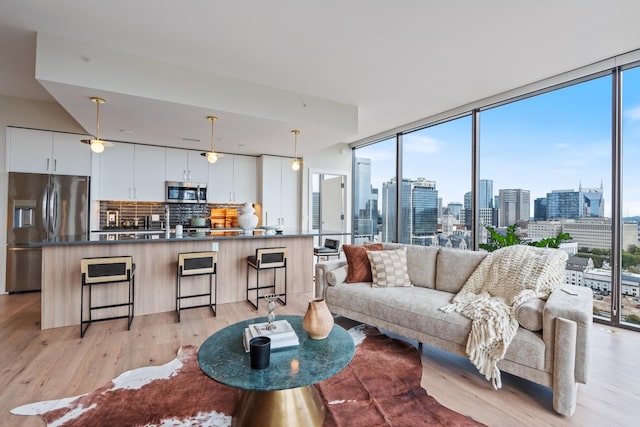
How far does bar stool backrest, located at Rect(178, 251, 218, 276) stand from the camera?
352 centimetres

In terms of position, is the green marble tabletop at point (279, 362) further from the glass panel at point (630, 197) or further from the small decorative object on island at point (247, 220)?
the glass panel at point (630, 197)

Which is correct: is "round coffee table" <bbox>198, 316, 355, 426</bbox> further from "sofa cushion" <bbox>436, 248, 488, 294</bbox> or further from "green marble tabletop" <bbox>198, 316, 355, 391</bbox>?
"sofa cushion" <bbox>436, 248, 488, 294</bbox>

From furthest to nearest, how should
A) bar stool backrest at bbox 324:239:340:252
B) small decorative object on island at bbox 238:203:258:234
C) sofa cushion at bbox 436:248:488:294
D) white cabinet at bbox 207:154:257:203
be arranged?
white cabinet at bbox 207:154:257:203 → bar stool backrest at bbox 324:239:340:252 → small decorative object on island at bbox 238:203:258:234 → sofa cushion at bbox 436:248:488:294

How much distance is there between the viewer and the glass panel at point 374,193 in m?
6.27

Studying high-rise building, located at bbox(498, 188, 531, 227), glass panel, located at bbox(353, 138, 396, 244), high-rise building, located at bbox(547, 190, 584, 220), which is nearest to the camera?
high-rise building, located at bbox(547, 190, 584, 220)

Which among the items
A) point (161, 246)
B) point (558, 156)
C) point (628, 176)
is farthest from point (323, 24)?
point (628, 176)

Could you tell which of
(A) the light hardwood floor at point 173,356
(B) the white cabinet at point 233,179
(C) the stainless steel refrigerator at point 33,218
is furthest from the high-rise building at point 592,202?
(C) the stainless steel refrigerator at point 33,218

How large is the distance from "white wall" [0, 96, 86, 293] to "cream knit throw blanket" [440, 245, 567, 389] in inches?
229

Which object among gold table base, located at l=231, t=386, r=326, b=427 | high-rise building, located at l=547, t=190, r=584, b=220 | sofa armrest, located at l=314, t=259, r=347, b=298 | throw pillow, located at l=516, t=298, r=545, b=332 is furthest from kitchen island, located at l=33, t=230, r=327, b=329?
high-rise building, located at l=547, t=190, r=584, b=220

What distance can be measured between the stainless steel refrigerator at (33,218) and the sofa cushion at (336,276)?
3.62 metres

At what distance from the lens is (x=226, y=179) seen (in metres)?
6.23

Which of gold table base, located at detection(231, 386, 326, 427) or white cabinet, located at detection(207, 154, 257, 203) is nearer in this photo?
gold table base, located at detection(231, 386, 326, 427)

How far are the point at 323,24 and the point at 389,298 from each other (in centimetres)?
248

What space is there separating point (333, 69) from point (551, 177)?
299cm
